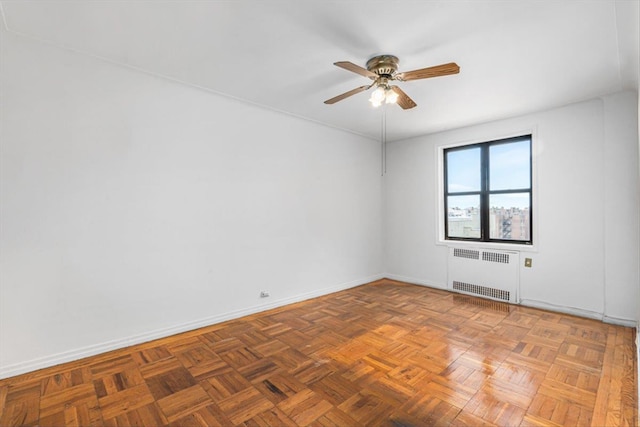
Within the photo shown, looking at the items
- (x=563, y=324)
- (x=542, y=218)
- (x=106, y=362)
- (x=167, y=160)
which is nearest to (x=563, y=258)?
(x=542, y=218)

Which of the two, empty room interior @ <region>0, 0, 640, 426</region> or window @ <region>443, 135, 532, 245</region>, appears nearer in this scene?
empty room interior @ <region>0, 0, 640, 426</region>

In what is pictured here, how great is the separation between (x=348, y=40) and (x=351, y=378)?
7.95 ft

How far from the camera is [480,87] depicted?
2863 mm

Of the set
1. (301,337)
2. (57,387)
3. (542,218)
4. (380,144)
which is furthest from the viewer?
(380,144)

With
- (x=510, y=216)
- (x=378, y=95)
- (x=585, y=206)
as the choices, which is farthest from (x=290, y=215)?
(x=585, y=206)

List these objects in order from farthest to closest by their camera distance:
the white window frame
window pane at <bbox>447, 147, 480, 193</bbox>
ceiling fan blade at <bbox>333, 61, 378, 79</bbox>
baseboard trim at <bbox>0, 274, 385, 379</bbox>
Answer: window pane at <bbox>447, 147, 480, 193</bbox>, the white window frame, baseboard trim at <bbox>0, 274, 385, 379</bbox>, ceiling fan blade at <bbox>333, 61, 378, 79</bbox>

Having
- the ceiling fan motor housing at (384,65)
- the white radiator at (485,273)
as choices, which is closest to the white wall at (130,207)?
the ceiling fan motor housing at (384,65)

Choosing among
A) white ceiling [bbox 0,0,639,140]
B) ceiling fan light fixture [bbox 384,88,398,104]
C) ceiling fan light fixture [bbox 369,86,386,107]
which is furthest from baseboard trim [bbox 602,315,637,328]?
ceiling fan light fixture [bbox 369,86,386,107]

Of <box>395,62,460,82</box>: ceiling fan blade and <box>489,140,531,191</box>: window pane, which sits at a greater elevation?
<box>395,62,460,82</box>: ceiling fan blade

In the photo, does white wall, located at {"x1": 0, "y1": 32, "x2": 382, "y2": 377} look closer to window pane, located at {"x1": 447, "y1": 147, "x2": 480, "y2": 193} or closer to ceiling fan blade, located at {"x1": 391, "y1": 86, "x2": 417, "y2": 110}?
ceiling fan blade, located at {"x1": 391, "y1": 86, "x2": 417, "y2": 110}

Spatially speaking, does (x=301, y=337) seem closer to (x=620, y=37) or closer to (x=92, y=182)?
(x=92, y=182)

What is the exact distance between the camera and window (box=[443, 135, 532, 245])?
12.3 feet

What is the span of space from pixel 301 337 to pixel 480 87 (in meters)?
2.98

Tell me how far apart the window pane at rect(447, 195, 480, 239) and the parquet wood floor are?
4.85 feet
